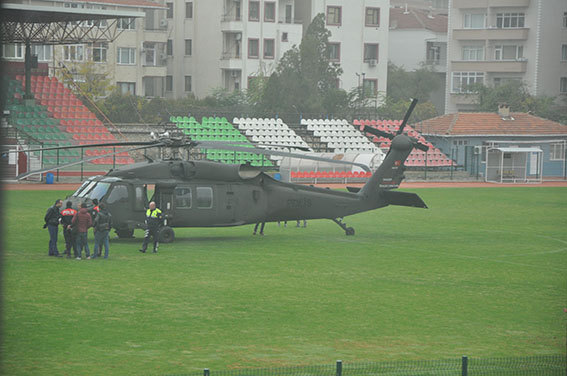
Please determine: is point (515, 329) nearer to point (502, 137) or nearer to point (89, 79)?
point (502, 137)

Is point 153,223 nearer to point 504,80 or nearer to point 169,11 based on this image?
point 504,80

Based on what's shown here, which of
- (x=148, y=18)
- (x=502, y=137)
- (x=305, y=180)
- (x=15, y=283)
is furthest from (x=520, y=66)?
(x=15, y=283)

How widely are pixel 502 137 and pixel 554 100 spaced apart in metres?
7.93

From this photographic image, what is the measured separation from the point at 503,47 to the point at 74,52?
1429 inches

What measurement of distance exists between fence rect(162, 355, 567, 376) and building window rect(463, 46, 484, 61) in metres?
64.7

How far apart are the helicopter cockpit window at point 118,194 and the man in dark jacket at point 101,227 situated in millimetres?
1749

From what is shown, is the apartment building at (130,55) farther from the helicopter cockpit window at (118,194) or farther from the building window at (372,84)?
the helicopter cockpit window at (118,194)

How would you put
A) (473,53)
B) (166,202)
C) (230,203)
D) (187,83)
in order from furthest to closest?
(187,83), (473,53), (230,203), (166,202)

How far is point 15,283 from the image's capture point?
17.8 meters

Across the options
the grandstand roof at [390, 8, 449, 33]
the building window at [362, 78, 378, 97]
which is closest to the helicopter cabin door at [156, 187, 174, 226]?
the building window at [362, 78, 378, 97]

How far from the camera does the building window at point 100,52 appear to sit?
70812 mm

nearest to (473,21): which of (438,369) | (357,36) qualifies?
(357,36)

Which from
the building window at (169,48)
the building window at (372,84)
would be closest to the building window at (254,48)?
the building window at (169,48)

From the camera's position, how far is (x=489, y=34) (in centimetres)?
6862
